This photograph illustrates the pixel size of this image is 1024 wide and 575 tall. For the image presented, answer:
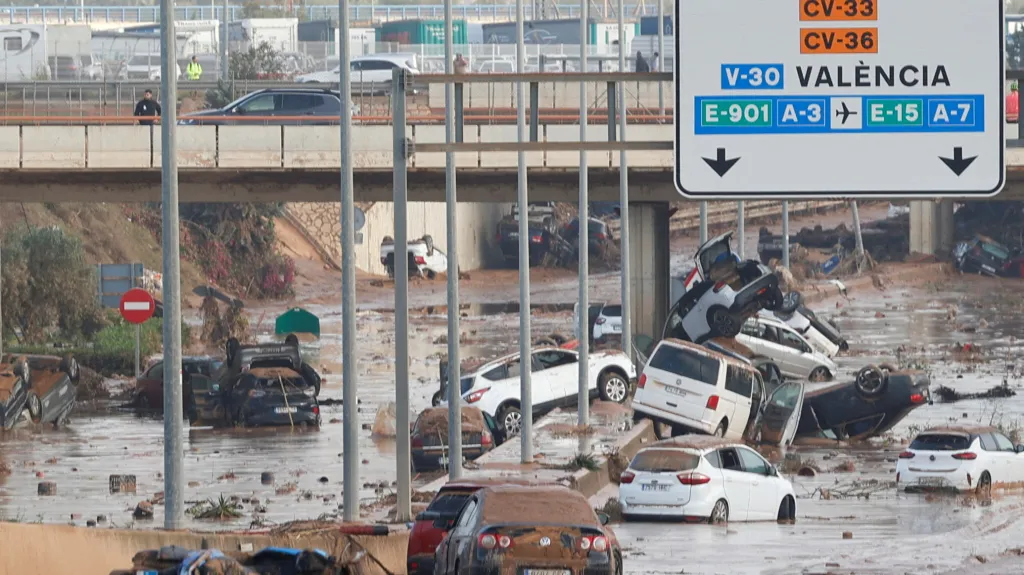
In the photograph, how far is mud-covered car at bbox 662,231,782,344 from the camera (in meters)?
43.5

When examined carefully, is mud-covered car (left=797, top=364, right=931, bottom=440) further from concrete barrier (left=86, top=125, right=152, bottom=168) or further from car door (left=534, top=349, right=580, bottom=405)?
concrete barrier (left=86, top=125, right=152, bottom=168)

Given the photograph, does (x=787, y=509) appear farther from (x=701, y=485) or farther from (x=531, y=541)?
(x=531, y=541)

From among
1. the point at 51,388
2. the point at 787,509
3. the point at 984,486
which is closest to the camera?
the point at 787,509

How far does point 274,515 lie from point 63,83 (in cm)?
4066

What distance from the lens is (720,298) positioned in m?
43.5

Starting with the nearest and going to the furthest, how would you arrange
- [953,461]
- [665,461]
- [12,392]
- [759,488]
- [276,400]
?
[665,461] < [759,488] < [953,461] < [12,392] < [276,400]

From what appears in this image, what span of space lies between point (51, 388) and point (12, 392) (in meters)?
2.48

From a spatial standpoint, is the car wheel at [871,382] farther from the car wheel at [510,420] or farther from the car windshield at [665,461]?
A: the car windshield at [665,461]

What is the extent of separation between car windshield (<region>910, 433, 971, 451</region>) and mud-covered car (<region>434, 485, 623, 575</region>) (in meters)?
14.6

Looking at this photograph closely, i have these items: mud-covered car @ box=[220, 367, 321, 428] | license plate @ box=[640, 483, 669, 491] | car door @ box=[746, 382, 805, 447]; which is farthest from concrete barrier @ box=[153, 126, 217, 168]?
license plate @ box=[640, 483, 669, 491]

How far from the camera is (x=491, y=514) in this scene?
16.4 metres

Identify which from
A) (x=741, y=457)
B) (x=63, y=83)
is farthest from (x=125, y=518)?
(x=63, y=83)

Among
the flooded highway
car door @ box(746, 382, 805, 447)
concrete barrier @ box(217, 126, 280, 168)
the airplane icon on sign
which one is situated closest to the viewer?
the airplane icon on sign

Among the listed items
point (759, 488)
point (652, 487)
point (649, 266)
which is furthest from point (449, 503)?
point (649, 266)
